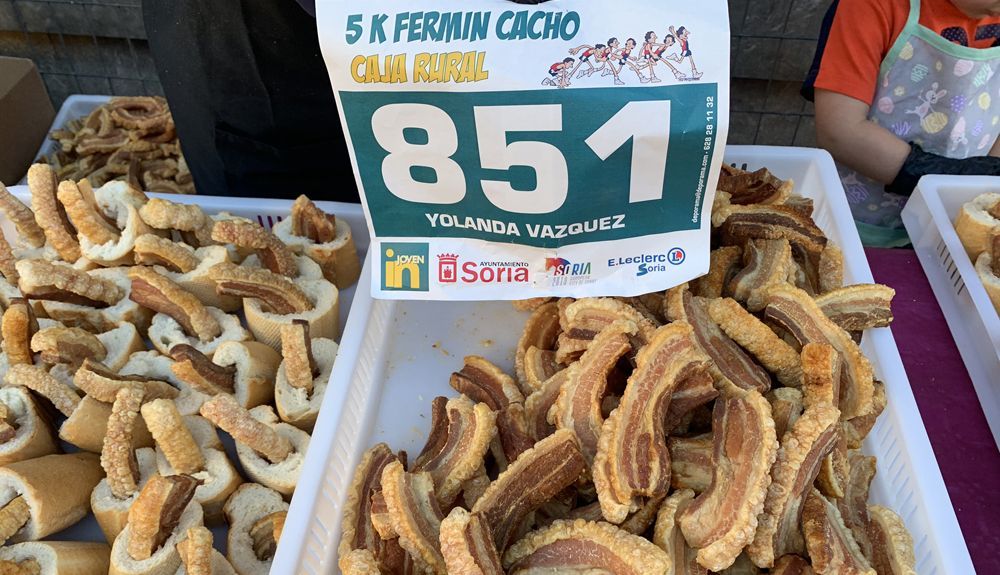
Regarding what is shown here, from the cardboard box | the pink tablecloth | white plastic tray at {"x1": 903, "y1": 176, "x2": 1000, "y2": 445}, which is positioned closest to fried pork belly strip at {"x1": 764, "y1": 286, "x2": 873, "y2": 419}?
the pink tablecloth

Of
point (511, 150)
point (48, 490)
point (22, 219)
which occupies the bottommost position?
point (48, 490)

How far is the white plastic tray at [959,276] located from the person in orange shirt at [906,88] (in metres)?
0.15

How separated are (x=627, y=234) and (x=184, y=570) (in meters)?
0.81

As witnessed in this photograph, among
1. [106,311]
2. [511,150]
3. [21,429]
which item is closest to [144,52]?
[106,311]

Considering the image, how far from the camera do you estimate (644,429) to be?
3.05ft

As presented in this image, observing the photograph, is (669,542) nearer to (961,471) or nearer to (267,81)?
(961,471)

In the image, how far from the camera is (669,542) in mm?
890

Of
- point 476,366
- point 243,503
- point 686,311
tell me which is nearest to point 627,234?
point 686,311

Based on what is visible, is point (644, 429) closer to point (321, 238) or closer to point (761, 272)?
point (761, 272)

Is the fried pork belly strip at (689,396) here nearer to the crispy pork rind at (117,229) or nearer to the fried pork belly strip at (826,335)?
the fried pork belly strip at (826,335)

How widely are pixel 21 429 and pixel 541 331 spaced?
87 cm

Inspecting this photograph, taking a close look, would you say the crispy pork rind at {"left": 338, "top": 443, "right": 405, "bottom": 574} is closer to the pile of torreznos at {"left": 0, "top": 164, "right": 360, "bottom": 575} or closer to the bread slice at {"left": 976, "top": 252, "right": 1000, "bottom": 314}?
the pile of torreznos at {"left": 0, "top": 164, "right": 360, "bottom": 575}

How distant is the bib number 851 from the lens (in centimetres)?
90

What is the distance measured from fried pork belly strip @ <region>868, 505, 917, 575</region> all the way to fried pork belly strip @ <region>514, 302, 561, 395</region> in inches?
21.6
